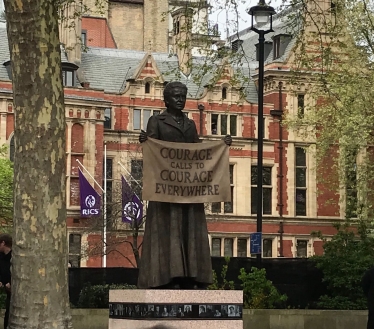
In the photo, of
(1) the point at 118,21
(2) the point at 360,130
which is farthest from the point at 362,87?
(1) the point at 118,21

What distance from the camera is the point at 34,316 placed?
13.4 m

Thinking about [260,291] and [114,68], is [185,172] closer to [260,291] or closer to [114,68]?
[260,291]

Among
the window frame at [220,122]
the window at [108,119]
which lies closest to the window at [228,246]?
the window frame at [220,122]

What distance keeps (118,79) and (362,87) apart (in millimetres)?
22956

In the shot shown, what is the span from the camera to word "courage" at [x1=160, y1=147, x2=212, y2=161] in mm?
12922

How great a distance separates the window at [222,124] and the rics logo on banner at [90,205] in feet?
35.9

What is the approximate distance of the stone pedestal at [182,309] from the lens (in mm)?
12109

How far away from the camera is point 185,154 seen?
1305cm

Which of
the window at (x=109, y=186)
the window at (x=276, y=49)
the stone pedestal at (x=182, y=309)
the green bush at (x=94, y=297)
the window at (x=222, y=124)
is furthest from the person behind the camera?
the window at (x=276, y=49)

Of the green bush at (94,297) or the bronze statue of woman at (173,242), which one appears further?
the green bush at (94,297)

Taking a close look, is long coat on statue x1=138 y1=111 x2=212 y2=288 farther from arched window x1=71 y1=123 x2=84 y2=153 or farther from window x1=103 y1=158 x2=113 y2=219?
arched window x1=71 y1=123 x2=84 y2=153

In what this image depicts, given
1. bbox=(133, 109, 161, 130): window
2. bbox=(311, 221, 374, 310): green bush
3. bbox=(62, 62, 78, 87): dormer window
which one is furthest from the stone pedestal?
bbox=(133, 109, 161, 130): window

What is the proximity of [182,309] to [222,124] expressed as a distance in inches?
1700

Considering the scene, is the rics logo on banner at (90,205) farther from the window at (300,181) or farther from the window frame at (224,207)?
the window at (300,181)
